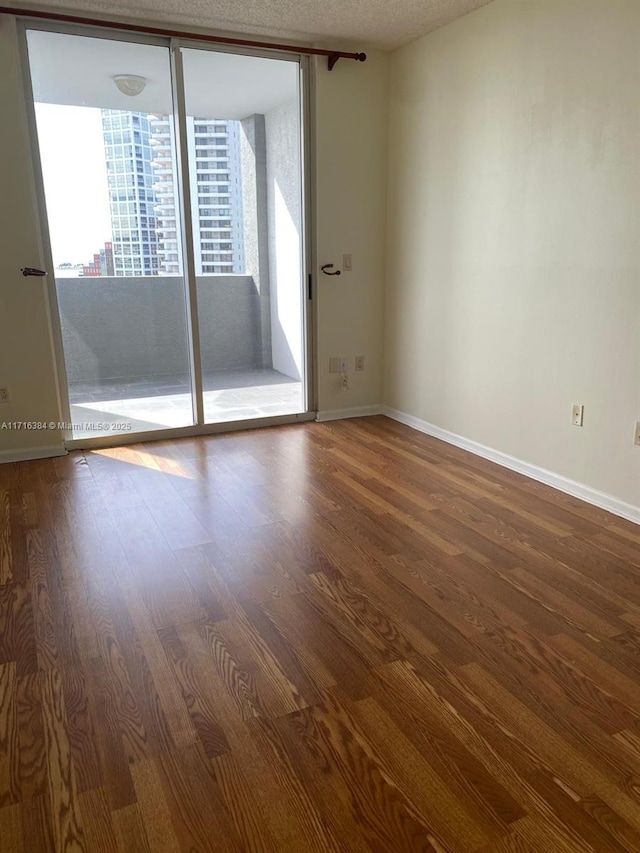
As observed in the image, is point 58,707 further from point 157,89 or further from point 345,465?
point 157,89

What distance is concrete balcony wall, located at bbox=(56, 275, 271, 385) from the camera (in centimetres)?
389

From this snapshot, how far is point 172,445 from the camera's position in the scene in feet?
13.5

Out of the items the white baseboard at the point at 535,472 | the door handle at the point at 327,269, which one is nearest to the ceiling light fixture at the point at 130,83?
the door handle at the point at 327,269

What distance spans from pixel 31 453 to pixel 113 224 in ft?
4.82

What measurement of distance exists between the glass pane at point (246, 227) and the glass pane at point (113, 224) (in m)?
0.19

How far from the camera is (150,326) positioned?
4.07 metres

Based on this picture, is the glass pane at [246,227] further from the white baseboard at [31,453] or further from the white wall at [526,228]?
the white baseboard at [31,453]

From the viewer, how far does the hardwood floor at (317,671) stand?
1384 mm

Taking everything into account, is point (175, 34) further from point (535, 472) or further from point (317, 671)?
point (317, 671)

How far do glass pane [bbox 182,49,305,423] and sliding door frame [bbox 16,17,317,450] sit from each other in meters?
0.04

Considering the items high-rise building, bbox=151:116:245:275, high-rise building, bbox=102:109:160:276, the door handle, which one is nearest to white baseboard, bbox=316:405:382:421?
the door handle

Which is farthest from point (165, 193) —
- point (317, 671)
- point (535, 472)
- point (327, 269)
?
point (317, 671)

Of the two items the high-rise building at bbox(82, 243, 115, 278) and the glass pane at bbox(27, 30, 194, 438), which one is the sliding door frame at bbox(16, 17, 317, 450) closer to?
the glass pane at bbox(27, 30, 194, 438)

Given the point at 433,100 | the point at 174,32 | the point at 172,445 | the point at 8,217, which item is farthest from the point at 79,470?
the point at 433,100
